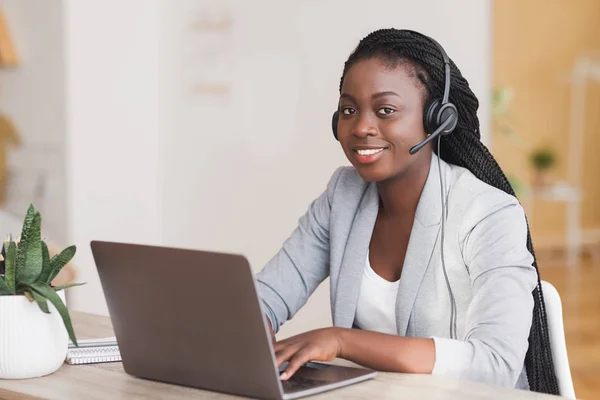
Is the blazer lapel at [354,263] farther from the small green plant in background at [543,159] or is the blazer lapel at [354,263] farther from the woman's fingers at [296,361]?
the small green plant in background at [543,159]

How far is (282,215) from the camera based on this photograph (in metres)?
3.55

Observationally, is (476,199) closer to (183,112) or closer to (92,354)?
(92,354)

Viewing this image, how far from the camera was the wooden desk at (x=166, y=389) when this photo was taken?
1.31 meters

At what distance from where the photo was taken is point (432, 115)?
1.75 m

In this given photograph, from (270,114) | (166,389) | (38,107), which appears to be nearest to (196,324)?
(166,389)

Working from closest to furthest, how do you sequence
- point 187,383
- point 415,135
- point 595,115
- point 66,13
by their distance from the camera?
point 187,383
point 415,135
point 66,13
point 595,115

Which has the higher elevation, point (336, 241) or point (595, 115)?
point (595, 115)

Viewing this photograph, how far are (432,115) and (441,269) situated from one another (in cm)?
28

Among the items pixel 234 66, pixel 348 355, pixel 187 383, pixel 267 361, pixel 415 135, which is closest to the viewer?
pixel 267 361

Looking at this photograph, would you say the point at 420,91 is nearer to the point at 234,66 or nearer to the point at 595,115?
the point at 234,66

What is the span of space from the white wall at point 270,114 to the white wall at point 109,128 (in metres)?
0.08

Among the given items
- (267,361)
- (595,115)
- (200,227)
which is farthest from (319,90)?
(595,115)

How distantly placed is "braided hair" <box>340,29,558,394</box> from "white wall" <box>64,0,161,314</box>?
1.83m

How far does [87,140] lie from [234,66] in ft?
2.02
